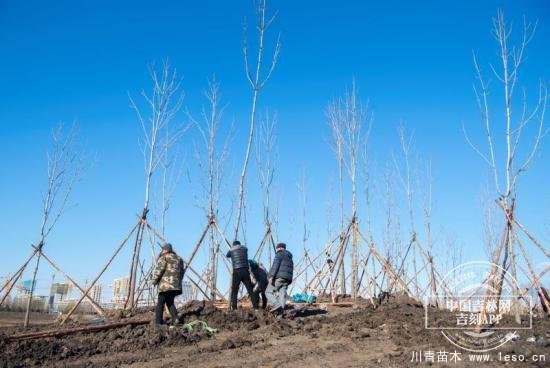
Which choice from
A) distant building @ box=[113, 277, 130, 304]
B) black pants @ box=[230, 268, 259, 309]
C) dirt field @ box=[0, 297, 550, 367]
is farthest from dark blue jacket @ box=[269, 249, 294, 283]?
distant building @ box=[113, 277, 130, 304]

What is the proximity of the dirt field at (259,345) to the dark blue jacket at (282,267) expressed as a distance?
40.3 inches

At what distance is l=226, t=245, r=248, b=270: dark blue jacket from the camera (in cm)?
986

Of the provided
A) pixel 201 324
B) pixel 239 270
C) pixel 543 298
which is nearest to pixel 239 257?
pixel 239 270

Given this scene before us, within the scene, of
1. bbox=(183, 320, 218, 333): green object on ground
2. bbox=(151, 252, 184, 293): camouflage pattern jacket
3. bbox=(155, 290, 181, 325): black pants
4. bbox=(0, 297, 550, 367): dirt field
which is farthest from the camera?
bbox=(151, 252, 184, 293): camouflage pattern jacket

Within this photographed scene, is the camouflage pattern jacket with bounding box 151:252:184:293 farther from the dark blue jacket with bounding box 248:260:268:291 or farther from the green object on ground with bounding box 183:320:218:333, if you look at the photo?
the dark blue jacket with bounding box 248:260:268:291

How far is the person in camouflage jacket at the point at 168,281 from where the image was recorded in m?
8.29

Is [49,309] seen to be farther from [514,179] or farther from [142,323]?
[514,179]

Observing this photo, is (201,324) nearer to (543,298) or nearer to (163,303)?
(163,303)

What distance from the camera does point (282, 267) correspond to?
31.4 ft

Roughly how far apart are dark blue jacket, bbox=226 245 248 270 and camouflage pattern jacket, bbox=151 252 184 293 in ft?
4.83

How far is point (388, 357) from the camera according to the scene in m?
5.96

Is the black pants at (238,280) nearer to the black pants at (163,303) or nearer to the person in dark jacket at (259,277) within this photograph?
the person in dark jacket at (259,277)

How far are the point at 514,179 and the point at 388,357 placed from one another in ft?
17.2

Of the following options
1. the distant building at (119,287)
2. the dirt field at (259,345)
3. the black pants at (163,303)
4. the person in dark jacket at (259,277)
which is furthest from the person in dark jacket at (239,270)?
the distant building at (119,287)
